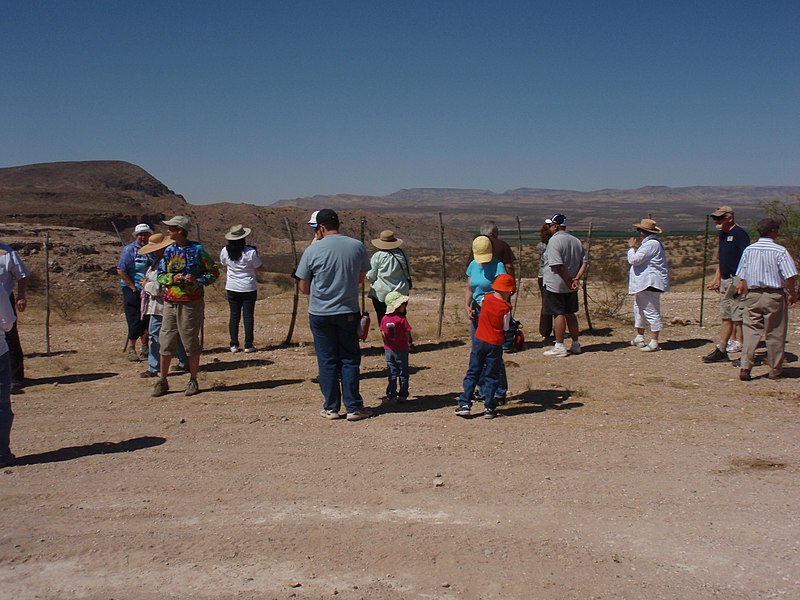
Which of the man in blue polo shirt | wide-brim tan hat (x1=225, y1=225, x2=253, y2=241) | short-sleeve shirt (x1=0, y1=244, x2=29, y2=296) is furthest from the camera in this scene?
wide-brim tan hat (x1=225, y1=225, x2=253, y2=241)

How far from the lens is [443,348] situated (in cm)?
1159

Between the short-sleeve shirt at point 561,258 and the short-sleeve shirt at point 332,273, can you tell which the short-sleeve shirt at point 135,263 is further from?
the short-sleeve shirt at point 561,258

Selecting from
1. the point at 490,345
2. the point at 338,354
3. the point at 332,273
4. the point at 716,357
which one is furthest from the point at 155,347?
the point at 716,357

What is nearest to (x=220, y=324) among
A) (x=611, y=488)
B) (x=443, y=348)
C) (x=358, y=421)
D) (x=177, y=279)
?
(x=443, y=348)

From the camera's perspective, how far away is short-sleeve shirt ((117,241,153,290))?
33.0 feet

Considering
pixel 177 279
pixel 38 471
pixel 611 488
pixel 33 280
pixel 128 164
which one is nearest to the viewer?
pixel 611 488

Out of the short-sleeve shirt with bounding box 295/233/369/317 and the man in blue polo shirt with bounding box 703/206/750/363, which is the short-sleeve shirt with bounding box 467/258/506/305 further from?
the man in blue polo shirt with bounding box 703/206/750/363

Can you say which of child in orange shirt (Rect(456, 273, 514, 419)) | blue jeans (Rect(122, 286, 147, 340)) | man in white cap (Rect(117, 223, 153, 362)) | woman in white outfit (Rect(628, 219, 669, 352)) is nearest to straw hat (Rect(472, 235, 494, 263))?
child in orange shirt (Rect(456, 273, 514, 419))

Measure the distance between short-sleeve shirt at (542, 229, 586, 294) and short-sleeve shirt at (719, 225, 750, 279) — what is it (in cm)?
170

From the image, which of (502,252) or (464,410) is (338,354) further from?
(502,252)

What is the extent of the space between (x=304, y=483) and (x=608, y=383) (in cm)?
438

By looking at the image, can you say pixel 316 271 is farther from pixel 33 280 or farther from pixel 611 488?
pixel 33 280

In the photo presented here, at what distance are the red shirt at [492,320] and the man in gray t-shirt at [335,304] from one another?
1156 mm

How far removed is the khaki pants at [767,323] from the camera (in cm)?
827
